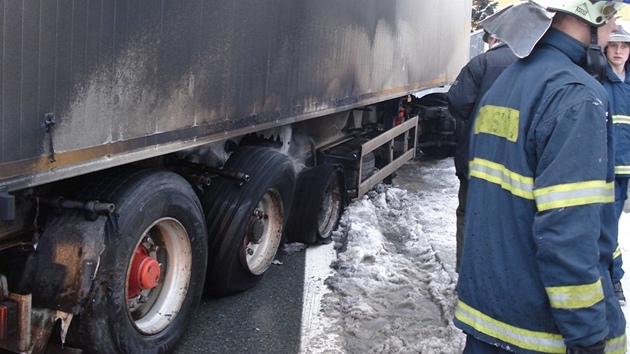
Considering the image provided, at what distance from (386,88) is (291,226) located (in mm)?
2385

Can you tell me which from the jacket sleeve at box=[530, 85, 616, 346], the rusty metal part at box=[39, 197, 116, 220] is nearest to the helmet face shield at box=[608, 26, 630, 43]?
the jacket sleeve at box=[530, 85, 616, 346]

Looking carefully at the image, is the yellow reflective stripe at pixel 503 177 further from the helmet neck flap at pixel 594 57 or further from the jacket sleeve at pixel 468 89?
the jacket sleeve at pixel 468 89

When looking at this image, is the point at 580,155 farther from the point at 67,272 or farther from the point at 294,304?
the point at 294,304

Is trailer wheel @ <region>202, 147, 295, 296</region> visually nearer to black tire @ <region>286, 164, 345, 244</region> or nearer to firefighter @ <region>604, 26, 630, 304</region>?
black tire @ <region>286, 164, 345, 244</region>

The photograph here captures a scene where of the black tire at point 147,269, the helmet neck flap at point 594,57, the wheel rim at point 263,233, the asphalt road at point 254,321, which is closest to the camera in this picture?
the helmet neck flap at point 594,57

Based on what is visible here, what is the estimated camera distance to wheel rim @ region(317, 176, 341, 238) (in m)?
6.74

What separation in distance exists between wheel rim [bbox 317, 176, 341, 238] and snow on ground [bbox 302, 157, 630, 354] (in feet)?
0.45

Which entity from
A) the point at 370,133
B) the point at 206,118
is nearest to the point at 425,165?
the point at 370,133

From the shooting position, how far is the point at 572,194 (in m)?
2.25

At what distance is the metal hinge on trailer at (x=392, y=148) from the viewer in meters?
7.71

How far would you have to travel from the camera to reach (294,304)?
206 inches

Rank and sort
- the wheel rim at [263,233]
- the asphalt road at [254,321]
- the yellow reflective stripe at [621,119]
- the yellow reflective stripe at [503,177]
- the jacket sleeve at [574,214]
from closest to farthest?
the jacket sleeve at [574,214] < the yellow reflective stripe at [503,177] < the asphalt road at [254,321] < the yellow reflective stripe at [621,119] < the wheel rim at [263,233]

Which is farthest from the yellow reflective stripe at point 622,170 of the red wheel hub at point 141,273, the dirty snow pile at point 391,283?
the red wheel hub at point 141,273

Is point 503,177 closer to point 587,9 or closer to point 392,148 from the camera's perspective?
point 587,9
